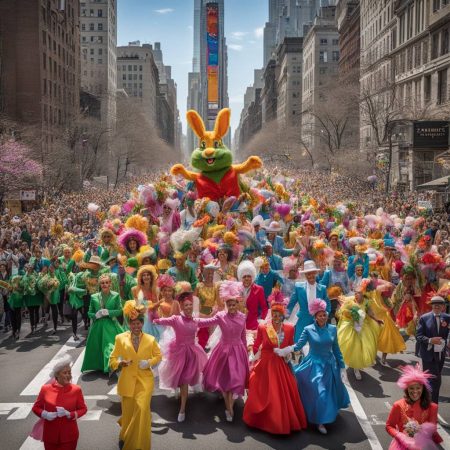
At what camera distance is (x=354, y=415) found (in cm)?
745

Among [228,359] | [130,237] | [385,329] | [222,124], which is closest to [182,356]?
[228,359]

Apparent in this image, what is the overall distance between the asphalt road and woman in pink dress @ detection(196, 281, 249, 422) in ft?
1.31

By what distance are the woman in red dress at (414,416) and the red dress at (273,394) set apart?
1.76m

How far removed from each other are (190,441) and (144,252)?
4176 mm

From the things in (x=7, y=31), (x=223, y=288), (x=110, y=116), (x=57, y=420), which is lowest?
(x=57, y=420)

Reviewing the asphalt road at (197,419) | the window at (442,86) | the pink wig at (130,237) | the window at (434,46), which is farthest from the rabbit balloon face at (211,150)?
the window at (434,46)

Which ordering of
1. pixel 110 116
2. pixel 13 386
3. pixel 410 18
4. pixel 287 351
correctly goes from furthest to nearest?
pixel 110 116 < pixel 410 18 < pixel 13 386 < pixel 287 351

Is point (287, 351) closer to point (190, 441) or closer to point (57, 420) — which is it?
point (190, 441)

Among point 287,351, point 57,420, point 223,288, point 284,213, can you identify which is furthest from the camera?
point 284,213

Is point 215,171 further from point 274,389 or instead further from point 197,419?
point 274,389

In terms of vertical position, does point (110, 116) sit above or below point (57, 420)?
above

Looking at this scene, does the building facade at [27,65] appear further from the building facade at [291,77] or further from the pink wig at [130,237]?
the building facade at [291,77]

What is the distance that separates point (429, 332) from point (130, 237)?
572cm

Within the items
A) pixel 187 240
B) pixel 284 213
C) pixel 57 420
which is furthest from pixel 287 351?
pixel 284 213
